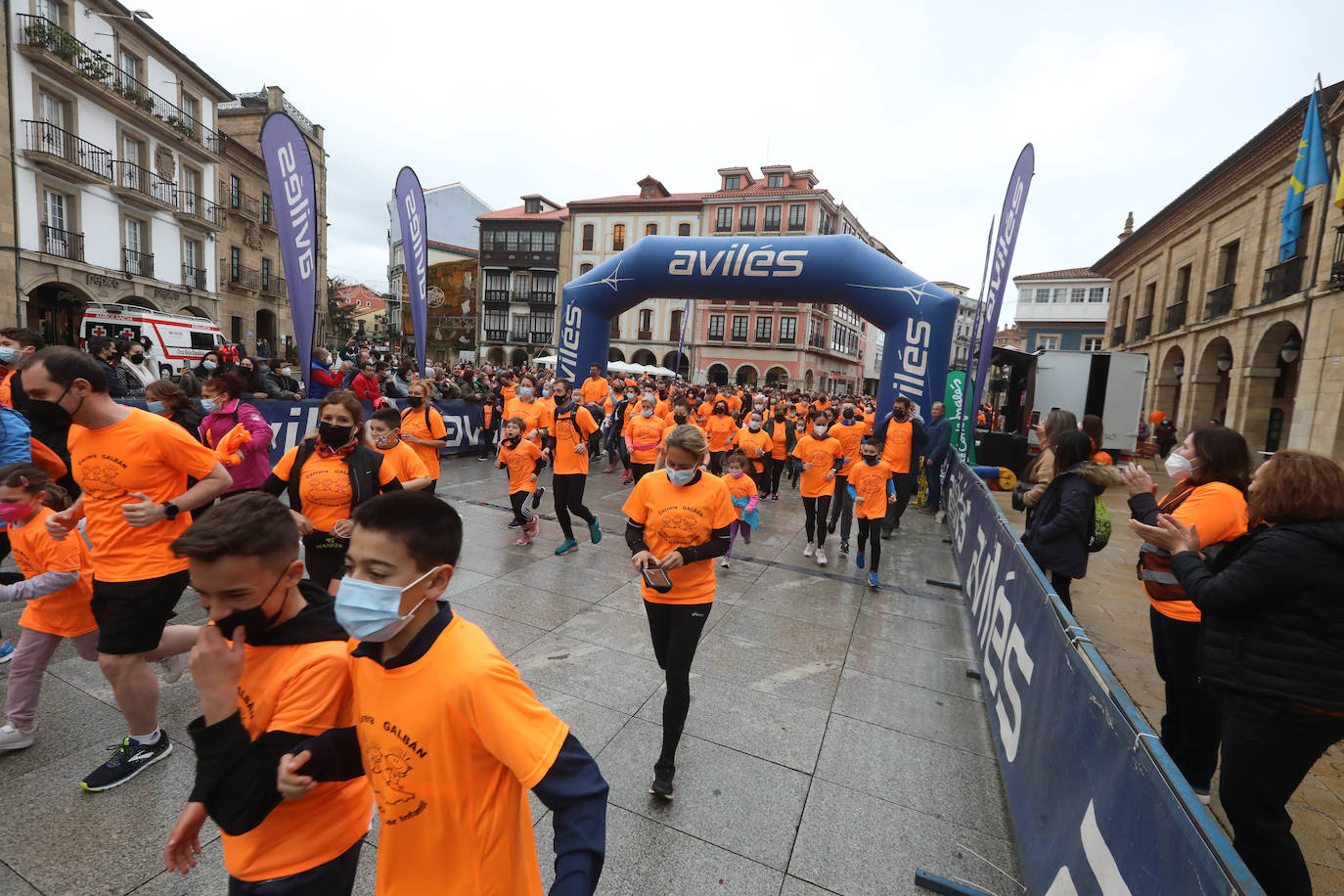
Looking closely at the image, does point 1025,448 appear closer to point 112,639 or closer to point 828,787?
point 828,787

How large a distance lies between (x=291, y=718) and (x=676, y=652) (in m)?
2.00

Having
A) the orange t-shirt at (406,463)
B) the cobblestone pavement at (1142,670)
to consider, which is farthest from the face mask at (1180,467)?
the orange t-shirt at (406,463)

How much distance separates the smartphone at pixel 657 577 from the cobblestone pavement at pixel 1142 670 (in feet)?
10.4

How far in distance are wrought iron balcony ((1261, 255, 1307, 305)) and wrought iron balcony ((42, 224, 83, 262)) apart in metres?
34.4

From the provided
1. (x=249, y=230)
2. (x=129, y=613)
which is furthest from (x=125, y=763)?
(x=249, y=230)

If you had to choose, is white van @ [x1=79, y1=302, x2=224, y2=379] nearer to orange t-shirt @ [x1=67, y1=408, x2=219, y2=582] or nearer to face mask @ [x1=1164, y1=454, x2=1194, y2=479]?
orange t-shirt @ [x1=67, y1=408, x2=219, y2=582]

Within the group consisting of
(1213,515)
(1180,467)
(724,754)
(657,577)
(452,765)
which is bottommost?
(724,754)

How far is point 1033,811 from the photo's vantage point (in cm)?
261

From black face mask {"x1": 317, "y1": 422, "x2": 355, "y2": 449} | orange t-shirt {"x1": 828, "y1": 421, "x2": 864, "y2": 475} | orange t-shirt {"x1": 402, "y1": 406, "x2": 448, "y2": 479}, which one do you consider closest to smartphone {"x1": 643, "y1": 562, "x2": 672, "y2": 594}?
black face mask {"x1": 317, "y1": 422, "x2": 355, "y2": 449}

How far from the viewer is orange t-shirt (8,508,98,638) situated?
2969mm

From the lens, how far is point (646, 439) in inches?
365

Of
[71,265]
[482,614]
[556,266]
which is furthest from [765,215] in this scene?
[482,614]

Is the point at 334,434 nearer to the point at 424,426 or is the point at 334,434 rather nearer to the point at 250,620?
the point at 250,620

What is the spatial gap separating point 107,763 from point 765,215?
4556cm
